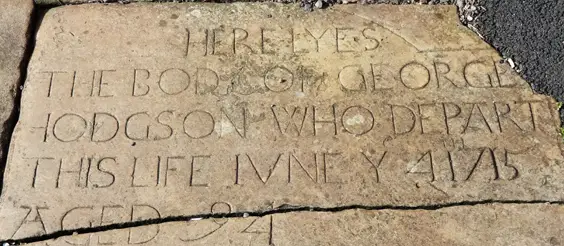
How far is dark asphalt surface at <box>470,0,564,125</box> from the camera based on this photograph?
3271 mm

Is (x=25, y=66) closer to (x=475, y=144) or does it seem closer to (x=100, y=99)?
(x=100, y=99)

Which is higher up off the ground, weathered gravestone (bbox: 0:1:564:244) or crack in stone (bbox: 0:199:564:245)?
weathered gravestone (bbox: 0:1:564:244)

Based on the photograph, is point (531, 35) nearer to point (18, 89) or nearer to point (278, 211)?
point (278, 211)

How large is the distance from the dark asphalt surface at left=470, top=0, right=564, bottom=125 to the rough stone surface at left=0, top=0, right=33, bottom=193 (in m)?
2.17

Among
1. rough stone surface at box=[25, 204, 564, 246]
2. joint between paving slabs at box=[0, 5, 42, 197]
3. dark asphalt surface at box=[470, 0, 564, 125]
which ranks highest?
dark asphalt surface at box=[470, 0, 564, 125]

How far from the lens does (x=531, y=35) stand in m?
3.42

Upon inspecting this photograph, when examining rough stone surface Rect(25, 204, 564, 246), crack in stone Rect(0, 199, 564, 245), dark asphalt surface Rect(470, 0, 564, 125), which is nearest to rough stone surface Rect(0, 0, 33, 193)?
crack in stone Rect(0, 199, 564, 245)

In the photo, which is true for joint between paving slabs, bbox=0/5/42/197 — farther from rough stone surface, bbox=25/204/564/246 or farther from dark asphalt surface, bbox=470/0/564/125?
dark asphalt surface, bbox=470/0/564/125

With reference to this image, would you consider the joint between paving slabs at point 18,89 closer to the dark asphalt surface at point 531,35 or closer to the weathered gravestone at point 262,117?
the weathered gravestone at point 262,117

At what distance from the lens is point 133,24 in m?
3.48

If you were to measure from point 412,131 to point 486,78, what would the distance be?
0.46 meters

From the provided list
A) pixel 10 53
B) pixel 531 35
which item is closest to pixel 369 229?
pixel 531 35

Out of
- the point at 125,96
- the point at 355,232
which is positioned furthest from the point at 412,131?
the point at 125,96

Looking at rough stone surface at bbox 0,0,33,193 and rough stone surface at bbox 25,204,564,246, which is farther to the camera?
rough stone surface at bbox 0,0,33,193
